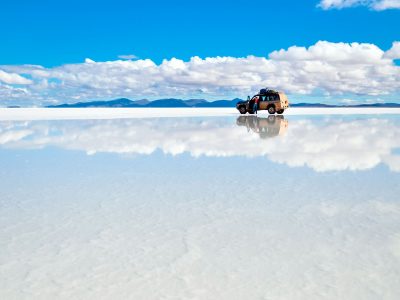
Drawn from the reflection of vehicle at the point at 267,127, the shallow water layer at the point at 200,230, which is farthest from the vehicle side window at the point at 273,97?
the shallow water layer at the point at 200,230

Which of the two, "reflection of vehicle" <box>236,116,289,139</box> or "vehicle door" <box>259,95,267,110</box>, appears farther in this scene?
"vehicle door" <box>259,95,267,110</box>

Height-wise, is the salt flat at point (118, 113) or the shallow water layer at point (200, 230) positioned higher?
the shallow water layer at point (200, 230)

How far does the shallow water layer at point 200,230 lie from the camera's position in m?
3.31

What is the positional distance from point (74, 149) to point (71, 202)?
678 centimetres

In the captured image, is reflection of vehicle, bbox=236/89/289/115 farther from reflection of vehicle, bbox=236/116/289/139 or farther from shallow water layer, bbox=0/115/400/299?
shallow water layer, bbox=0/115/400/299

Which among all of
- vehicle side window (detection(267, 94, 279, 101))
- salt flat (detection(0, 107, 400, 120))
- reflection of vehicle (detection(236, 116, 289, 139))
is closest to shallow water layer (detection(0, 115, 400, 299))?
reflection of vehicle (detection(236, 116, 289, 139))

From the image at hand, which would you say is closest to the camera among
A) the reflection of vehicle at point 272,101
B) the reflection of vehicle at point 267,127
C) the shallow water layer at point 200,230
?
the shallow water layer at point 200,230

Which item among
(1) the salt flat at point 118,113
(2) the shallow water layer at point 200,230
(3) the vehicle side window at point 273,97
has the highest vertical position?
(3) the vehicle side window at point 273,97

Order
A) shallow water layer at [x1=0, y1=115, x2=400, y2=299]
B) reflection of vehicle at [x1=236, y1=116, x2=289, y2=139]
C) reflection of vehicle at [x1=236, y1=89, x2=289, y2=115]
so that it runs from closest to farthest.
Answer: shallow water layer at [x1=0, y1=115, x2=400, y2=299] < reflection of vehicle at [x1=236, y1=116, x2=289, y2=139] < reflection of vehicle at [x1=236, y1=89, x2=289, y2=115]

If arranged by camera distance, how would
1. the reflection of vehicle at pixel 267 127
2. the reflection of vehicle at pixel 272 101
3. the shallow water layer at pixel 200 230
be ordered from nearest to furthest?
the shallow water layer at pixel 200 230, the reflection of vehicle at pixel 267 127, the reflection of vehicle at pixel 272 101

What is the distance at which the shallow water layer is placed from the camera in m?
3.31

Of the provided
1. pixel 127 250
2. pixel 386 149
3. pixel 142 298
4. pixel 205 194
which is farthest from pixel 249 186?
pixel 386 149

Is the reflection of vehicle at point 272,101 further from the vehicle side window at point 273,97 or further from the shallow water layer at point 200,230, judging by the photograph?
the shallow water layer at point 200,230

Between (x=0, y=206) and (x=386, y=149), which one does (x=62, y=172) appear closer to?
(x=0, y=206)
